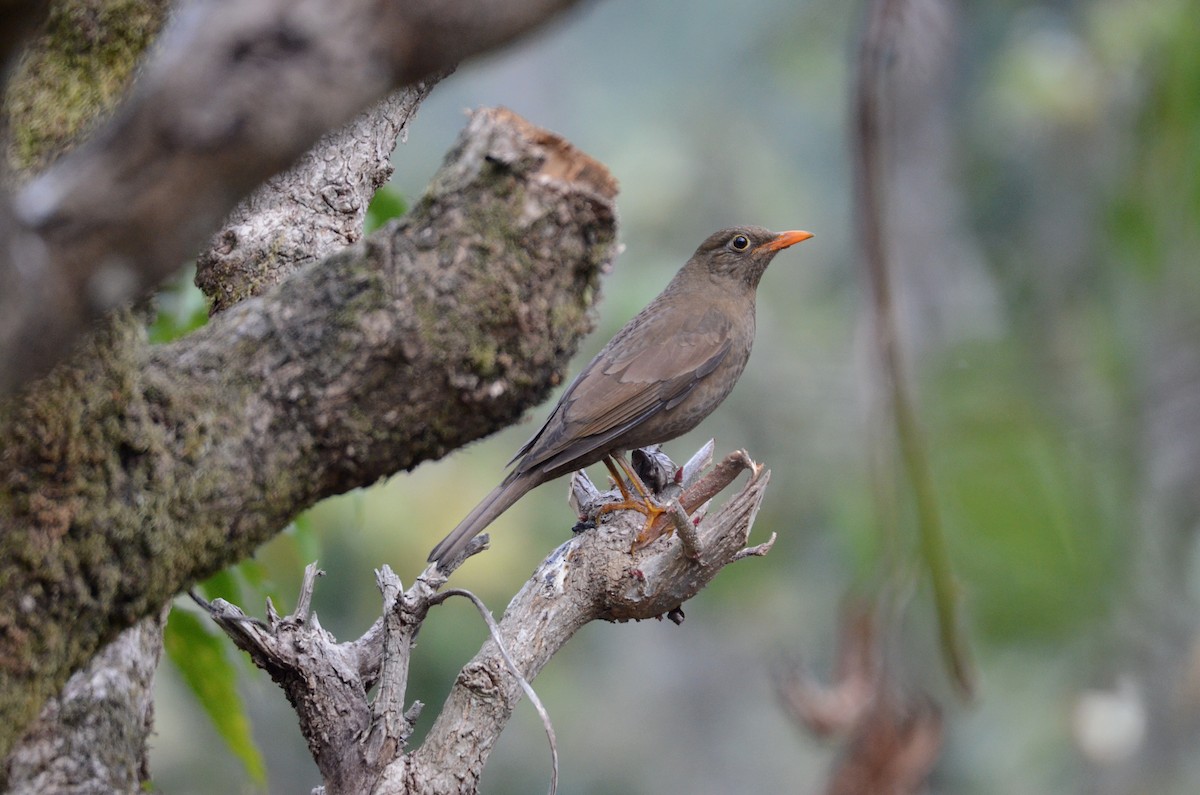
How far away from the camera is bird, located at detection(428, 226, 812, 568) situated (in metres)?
4.05

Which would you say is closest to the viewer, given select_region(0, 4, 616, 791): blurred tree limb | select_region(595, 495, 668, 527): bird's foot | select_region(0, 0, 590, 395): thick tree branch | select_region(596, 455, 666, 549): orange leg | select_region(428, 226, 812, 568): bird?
select_region(0, 0, 590, 395): thick tree branch

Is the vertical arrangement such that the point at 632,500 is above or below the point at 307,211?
below

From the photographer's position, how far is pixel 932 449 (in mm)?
2014

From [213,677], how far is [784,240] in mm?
3257

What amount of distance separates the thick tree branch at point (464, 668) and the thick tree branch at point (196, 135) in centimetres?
166

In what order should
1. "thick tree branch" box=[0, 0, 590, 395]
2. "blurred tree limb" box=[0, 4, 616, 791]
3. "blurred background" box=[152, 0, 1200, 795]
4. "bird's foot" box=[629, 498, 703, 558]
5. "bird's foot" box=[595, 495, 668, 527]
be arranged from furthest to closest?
1. "bird's foot" box=[595, 495, 668, 527]
2. "blurred background" box=[152, 0, 1200, 795]
3. "bird's foot" box=[629, 498, 703, 558]
4. "blurred tree limb" box=[0, 4, 616, 791]
5. "thick tree branch" box=[0, 0, 590, 395]

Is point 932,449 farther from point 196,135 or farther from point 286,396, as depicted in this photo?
point 196,135

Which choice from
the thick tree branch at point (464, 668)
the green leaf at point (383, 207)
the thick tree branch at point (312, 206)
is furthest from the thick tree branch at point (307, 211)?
the thick tree branch at point (464, 668)

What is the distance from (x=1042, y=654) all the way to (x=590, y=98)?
662 inches

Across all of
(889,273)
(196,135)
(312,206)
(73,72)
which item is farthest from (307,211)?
(889,273)

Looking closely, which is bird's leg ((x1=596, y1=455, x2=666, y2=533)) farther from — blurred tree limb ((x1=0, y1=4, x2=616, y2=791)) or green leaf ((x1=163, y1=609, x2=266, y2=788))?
blurred tree limb ((x1=0, y1=4, x2=616, y2=791))

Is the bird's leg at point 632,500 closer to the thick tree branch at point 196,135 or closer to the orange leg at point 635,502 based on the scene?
the orange leg at point 635,502

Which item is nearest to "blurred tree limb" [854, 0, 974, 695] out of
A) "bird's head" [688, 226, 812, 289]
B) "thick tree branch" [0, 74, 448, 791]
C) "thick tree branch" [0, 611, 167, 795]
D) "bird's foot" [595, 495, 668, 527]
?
"thick tree branch" [0, 611, 167, 795]

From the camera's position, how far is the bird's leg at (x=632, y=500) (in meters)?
3.77
